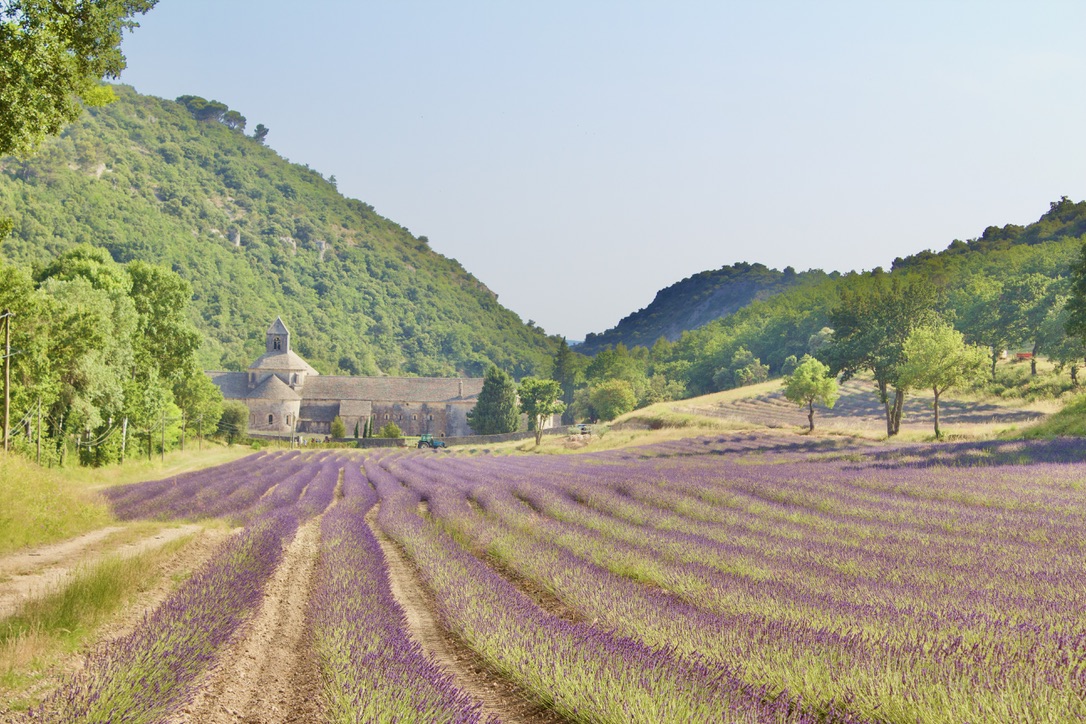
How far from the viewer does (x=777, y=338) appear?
104250 millimetres

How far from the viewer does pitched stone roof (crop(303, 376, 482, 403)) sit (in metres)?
91.9

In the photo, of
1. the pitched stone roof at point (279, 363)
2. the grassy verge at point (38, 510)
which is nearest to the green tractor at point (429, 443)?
the pitched stone roof at point (279, 363)

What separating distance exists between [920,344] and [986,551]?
94.6 feet

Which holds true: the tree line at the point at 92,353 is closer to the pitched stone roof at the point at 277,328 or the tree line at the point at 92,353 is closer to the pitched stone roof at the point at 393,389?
the pitched stone roof at the point at 393,389

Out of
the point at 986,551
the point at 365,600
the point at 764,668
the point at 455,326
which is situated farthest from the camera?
the point at 455,326

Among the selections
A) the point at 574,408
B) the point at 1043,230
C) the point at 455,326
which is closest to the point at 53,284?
the point at 574,408

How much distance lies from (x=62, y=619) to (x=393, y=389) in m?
88.0

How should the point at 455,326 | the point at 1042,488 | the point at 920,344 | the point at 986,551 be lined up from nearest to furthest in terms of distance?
the point at 986,551
the point at 1042,488
the point at 920,344
the point at 455,326

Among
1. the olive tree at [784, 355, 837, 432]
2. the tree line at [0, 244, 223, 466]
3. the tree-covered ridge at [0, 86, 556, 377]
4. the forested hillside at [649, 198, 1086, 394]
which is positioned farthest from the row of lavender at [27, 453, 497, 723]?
the tree-covered ridge at [0, 86, 556, 377]

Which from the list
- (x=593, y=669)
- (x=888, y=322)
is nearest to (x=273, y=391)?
(x=888, y=322)

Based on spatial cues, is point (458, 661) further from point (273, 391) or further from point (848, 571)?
point (273, 391)

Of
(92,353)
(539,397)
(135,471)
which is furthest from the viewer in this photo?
(539,397)

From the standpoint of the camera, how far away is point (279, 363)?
3674 inches

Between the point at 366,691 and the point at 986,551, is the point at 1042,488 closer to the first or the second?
the point at 986,551
